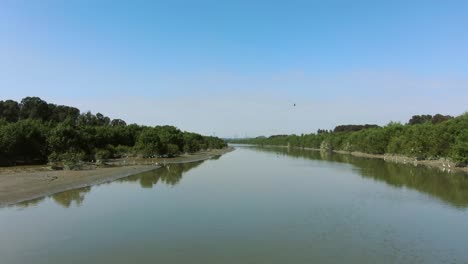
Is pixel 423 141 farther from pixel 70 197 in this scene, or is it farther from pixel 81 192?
pixel 70 197

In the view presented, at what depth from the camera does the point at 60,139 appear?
5462 cm

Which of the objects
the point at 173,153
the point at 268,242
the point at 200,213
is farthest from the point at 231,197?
the point at 173,153

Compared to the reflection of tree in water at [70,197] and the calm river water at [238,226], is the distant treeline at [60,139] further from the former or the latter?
the calm river water at [238,226]

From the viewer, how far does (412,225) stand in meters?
19.6

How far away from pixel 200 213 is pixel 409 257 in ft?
37.5

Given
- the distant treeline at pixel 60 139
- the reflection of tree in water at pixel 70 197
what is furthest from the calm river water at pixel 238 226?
the distant treeline at pixel 60 139

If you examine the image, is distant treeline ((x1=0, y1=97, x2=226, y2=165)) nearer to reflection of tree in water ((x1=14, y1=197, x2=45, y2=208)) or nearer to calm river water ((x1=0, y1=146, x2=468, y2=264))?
reflection of tree in water ((x1=14, y1=197, x2=45, y2=208))

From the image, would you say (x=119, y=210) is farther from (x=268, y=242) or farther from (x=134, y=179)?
(x=134, y=179)

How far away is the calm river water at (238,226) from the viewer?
14.5 meters

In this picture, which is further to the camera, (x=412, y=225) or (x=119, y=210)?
(x=119, y=210)

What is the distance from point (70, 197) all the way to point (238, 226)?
14.3m

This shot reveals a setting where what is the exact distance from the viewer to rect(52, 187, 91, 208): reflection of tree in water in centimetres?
2561

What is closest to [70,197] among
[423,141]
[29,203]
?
[29,203]

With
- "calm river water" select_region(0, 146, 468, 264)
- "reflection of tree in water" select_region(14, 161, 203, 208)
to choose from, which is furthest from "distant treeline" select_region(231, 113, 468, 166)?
"reflection of tree in water" select_region(14, 161, 203, 208)
